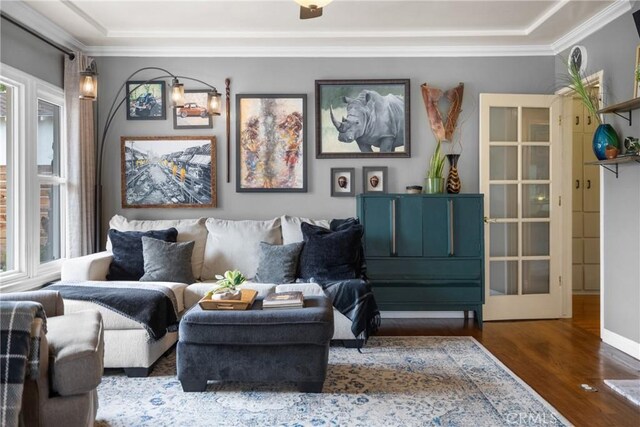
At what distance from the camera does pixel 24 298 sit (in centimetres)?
213

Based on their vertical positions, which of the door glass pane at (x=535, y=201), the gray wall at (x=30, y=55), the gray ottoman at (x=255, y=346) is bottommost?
the gray ottoman at (x=255, y=346)

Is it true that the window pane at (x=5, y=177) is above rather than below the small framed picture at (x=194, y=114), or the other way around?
below

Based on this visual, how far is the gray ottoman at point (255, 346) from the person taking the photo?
8.40ft

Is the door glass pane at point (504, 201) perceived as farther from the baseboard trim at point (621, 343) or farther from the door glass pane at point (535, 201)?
the baseboard trim at point (621, 343)

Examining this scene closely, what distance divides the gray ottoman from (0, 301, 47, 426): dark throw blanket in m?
0.98

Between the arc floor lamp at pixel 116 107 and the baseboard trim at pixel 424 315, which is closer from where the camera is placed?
the arc floor lamp at pixel 116 107

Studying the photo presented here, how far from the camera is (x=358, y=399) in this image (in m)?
2.55

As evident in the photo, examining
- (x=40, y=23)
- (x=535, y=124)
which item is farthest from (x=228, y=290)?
(x=535, y=124)

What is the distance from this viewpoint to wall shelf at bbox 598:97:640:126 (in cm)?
313

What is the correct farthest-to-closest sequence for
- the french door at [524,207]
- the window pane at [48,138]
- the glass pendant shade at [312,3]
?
the french door at [524,207]
the window pane at [48,138]
the glass pendant shade at [312,3]

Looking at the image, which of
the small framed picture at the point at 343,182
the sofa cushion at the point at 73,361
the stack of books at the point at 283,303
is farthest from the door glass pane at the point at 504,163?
the sofa cushion at the point at 73,361

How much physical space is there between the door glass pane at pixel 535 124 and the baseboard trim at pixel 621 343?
183cm

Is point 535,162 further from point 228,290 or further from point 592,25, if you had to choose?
point 228,290

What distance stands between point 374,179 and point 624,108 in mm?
2073
